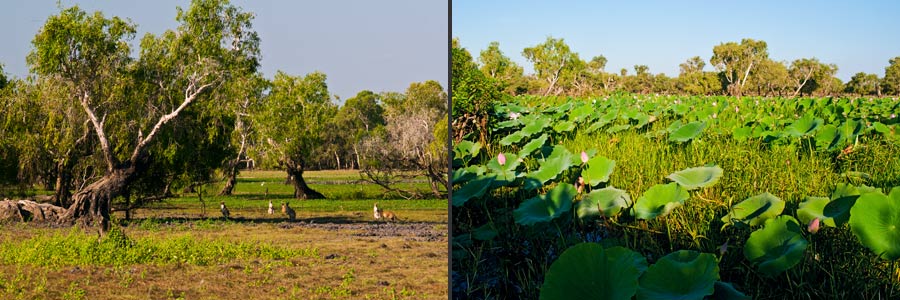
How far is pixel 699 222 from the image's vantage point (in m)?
2.49

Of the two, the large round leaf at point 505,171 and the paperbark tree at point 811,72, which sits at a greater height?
the paperbark tree at point 811,72

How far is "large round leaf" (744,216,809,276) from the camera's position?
1.64 meters

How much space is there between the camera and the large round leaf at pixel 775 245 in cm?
164

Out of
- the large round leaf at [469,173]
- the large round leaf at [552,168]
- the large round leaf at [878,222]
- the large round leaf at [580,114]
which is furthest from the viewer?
the large round leaf at [580,114]

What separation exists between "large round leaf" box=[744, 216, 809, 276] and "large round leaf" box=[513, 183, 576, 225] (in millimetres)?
501

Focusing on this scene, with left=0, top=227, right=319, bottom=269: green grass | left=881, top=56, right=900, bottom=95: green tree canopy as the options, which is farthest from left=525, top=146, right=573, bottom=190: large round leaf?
left=881, top=56, right=900, bottom=95: green tree canopy

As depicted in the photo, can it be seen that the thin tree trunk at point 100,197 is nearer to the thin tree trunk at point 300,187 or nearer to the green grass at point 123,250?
the green grass at point 123,250

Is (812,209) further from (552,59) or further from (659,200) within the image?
(552,59)

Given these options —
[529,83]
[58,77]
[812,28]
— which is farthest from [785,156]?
[529,83]

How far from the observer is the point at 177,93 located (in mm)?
3361

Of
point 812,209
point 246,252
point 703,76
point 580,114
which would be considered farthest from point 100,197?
point 703,76

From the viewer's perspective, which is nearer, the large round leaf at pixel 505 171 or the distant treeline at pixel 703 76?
the large round leaf at pixel 505 171

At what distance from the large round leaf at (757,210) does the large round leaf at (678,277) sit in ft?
1.86

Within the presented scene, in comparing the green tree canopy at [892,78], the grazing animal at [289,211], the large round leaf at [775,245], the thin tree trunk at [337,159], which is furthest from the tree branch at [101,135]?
the green tree canopy at [892,78]
